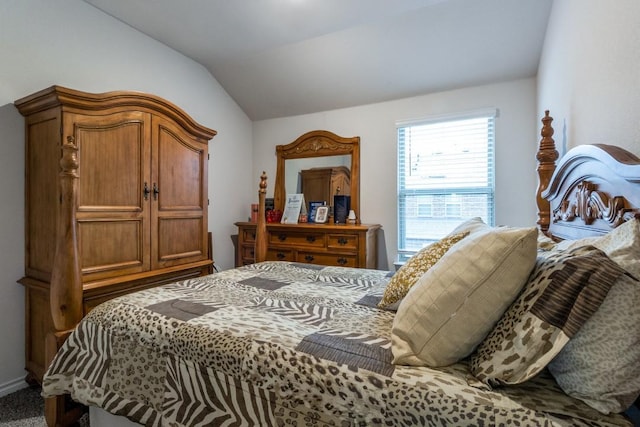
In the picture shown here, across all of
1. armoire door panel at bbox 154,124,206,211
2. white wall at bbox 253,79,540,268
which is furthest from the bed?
white wall at bbox 253,79,540,268

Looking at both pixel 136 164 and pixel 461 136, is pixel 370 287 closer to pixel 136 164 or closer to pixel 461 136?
pixel 136 164

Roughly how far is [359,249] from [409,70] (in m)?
1.76

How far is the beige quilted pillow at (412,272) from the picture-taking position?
1.32 metres

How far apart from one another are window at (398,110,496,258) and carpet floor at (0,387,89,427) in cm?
298

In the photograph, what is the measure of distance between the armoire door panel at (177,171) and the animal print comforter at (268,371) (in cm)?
103

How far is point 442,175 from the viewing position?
3215mm

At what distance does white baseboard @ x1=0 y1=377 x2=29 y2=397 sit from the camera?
6.68 ft

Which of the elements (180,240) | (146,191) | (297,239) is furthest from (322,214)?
(146,191)

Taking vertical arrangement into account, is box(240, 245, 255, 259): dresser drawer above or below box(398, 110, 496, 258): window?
below

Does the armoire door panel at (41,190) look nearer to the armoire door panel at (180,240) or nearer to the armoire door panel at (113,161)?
the armoire door panel at (113,161)

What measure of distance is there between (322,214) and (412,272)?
232cm

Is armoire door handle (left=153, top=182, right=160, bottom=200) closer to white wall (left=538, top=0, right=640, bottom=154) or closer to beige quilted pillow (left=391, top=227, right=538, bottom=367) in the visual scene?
beige quilted pillow (left=391, top=227, right=538, bottom=367)

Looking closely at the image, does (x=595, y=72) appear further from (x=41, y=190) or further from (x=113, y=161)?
(x=41, y=190)

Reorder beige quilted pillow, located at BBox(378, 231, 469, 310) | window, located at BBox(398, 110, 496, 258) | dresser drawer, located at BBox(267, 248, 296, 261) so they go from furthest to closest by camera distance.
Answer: dresser drawer, located at BBox(267, 248, 296, 261), window, located at BBox(398, 110, 496, 258), beige quilted pillow, located at BBox(378, 231, 469, 310)
